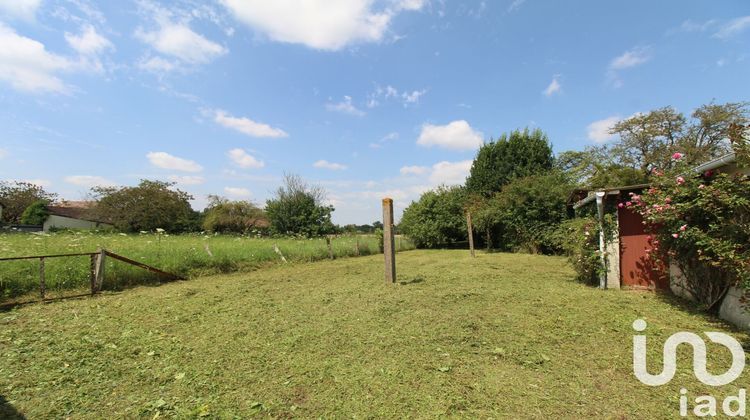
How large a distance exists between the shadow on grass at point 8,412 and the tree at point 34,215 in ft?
131

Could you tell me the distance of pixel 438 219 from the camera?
20.4 metres

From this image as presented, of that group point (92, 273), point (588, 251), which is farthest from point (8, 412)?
point (588, 251)

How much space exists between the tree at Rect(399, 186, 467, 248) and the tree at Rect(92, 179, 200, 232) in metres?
19.8

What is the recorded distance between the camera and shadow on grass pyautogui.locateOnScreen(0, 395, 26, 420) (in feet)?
8.23

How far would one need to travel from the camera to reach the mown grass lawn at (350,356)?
2654 mm

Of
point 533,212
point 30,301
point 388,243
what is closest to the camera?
point 30,301

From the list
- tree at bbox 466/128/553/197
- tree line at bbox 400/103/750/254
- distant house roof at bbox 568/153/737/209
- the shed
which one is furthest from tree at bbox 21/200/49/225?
the shed

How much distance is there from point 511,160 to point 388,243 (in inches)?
637

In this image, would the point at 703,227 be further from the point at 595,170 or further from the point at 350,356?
the point at 595,170

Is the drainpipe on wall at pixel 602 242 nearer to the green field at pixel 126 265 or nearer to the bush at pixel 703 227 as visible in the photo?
the bush at pixel 703 227

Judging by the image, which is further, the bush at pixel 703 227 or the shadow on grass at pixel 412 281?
the shadow on grass at pixel 412 281

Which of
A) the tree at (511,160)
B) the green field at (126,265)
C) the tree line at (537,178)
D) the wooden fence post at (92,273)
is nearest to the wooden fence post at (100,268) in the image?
the wooden fence post at (92,273)

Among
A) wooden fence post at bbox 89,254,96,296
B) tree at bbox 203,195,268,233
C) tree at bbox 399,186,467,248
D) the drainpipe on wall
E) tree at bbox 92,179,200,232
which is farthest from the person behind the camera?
tree at bbox 203,195,268,233

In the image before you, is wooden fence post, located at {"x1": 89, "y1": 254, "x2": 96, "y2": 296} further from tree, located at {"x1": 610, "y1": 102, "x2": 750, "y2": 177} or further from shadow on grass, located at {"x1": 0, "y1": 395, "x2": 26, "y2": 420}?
tree, located at {"x1": 610, "y1": 102, "x2": 750, "y2": 177}
